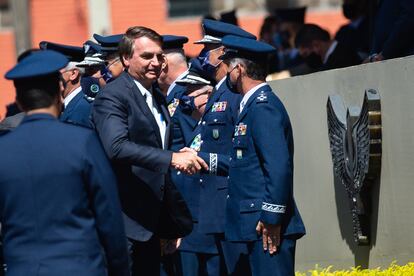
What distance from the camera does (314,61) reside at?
12836 millimetres

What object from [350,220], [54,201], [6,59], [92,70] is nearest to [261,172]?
[350,220]

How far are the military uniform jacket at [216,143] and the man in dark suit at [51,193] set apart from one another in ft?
8.75

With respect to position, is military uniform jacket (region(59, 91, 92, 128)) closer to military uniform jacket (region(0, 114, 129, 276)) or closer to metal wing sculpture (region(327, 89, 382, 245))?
metal wing sculpture (region(327, 89, 382, 245))

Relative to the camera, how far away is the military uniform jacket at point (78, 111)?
28.2ft

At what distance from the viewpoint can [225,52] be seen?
26.0ft

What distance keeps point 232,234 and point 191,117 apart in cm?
182

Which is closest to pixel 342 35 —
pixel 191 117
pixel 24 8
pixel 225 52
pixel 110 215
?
pixel 191 117

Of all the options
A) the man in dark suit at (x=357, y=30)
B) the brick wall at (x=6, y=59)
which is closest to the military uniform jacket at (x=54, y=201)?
the man in dark suit at (x=357, y=30)

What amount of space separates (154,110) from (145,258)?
36.5 inches

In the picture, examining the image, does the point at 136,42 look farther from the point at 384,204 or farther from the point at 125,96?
the point at 384,204

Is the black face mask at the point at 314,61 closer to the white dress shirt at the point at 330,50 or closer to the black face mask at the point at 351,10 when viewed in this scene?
the white dress shirt at the point at 330,50

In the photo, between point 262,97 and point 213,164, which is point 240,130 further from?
point 213,164

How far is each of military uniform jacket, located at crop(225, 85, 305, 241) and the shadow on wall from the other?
4.54 feet

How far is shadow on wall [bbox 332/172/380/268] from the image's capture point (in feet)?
29.1
